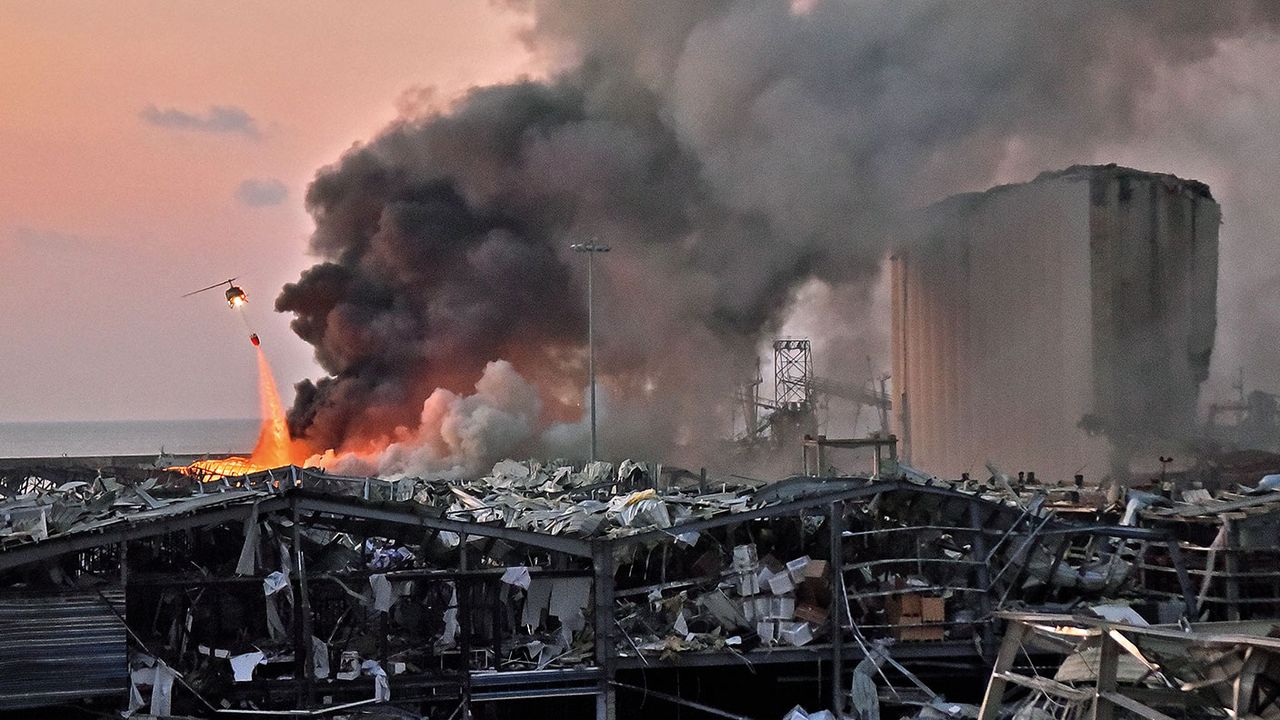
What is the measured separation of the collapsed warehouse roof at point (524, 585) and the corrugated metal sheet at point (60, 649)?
56mm

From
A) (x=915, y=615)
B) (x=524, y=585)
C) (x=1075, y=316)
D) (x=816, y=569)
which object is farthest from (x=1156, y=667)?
(x=1075, y=316)

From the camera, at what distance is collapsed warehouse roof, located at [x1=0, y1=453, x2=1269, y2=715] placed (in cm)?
1672

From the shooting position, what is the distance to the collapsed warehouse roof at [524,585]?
54.9ft

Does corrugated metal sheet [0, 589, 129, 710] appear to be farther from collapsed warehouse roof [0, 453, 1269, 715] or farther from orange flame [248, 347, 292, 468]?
orange flame [248, 347, 292, 468]

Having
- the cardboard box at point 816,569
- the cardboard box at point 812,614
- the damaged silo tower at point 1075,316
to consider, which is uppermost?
the damaged silo tower at point 1075,316

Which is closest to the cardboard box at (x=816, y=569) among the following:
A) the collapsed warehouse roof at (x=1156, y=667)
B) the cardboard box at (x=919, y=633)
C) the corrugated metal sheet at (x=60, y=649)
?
the cardboard box at (x=919, y=633)

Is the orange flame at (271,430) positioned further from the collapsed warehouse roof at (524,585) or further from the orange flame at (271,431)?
the collapsed warehouse roof at (524,585)

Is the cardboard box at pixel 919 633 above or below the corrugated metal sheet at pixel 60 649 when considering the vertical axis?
below

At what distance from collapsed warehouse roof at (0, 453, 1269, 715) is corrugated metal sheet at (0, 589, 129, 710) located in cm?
6

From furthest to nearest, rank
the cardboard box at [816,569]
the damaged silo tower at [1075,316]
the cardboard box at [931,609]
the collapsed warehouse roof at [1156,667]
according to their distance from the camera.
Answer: the damaged silo tower at [1075,316]
the cardboard box at [931,609]
the cardboard box at [816,569]
the collapsed warehouse roof at [1156,667]

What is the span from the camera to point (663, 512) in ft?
63.9

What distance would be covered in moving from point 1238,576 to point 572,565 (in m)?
11.5

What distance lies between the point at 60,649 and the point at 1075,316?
39.4 metres

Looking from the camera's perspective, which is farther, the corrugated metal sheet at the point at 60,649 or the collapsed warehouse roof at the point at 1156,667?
the corrugated metal sheet at the point at 60,649
